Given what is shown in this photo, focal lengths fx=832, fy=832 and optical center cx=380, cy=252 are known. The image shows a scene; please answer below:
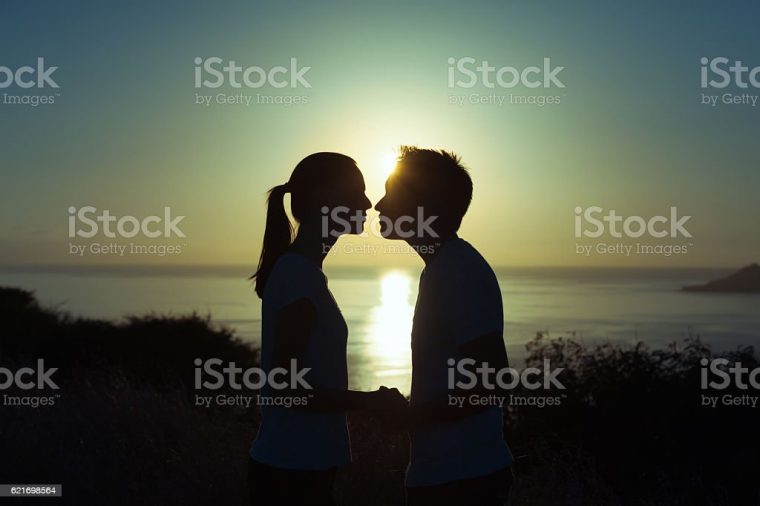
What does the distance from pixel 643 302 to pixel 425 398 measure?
133ft

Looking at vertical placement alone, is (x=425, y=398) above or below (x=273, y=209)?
below

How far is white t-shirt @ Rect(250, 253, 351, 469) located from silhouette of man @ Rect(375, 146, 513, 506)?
0.84ft

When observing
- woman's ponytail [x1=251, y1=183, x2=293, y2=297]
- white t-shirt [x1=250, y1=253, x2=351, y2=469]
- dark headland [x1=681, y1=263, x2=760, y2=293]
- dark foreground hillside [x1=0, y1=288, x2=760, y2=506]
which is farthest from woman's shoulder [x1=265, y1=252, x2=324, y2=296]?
dark headland [x1=681, y1=263, x2=760, y2=293]

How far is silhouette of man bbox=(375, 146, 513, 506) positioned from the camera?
2.89m

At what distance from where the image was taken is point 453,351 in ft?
9.82

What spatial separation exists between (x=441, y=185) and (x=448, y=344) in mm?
578

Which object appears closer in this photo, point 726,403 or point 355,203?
point 355,203

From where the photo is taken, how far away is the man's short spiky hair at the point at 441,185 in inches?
120

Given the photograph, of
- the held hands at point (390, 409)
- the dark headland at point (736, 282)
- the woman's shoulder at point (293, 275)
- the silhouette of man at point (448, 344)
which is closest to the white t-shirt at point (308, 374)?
the woman's shoulder at point (293, 275)

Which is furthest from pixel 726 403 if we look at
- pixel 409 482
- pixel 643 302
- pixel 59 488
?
pixel 643 302

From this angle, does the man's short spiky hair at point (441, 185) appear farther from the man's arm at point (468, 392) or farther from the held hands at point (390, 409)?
the held hands at point (390, 409)

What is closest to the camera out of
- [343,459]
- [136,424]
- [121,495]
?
[343,459]

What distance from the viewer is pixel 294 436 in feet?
10.0

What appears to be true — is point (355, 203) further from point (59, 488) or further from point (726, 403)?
point (726, 403)
